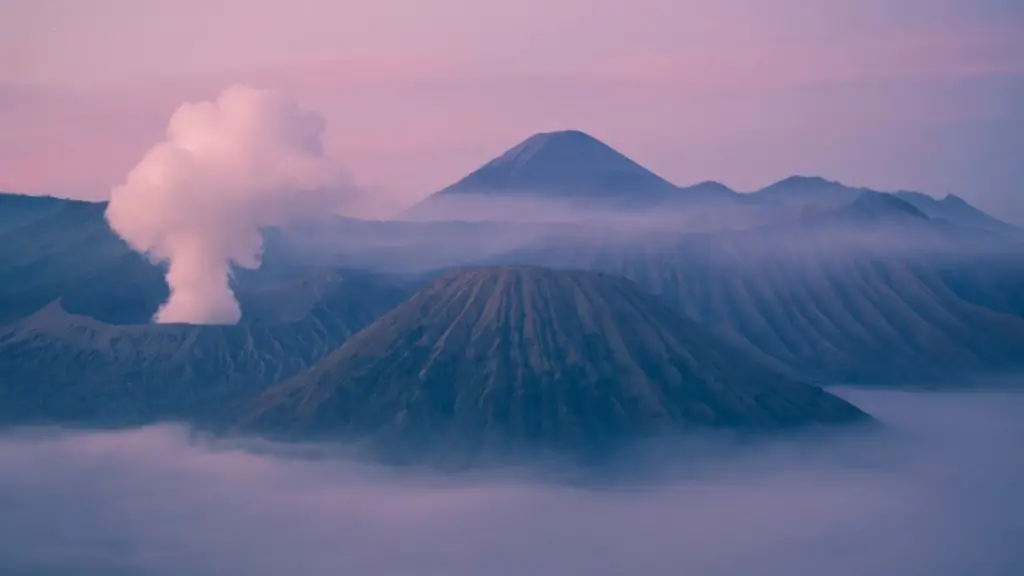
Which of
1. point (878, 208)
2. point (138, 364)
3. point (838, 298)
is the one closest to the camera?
point (138, 364)

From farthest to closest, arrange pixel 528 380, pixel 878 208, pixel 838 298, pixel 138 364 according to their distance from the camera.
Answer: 1. pixel 878 208
2. pixel 838 298
3. pixel 138 364
4. pixel 528 380

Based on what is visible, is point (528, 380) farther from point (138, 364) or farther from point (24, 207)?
point (24, 207)

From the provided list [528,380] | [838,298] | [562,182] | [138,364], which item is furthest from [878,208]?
[138,364]

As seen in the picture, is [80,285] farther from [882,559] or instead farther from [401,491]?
[882,559]

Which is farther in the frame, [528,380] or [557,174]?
[557,174]

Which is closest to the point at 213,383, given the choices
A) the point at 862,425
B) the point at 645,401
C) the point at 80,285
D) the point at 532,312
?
the point at 80,285

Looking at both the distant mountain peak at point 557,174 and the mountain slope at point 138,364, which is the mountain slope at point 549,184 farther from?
the mountain slope at point 138,364

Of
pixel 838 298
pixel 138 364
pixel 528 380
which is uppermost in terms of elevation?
pixel 838 298
